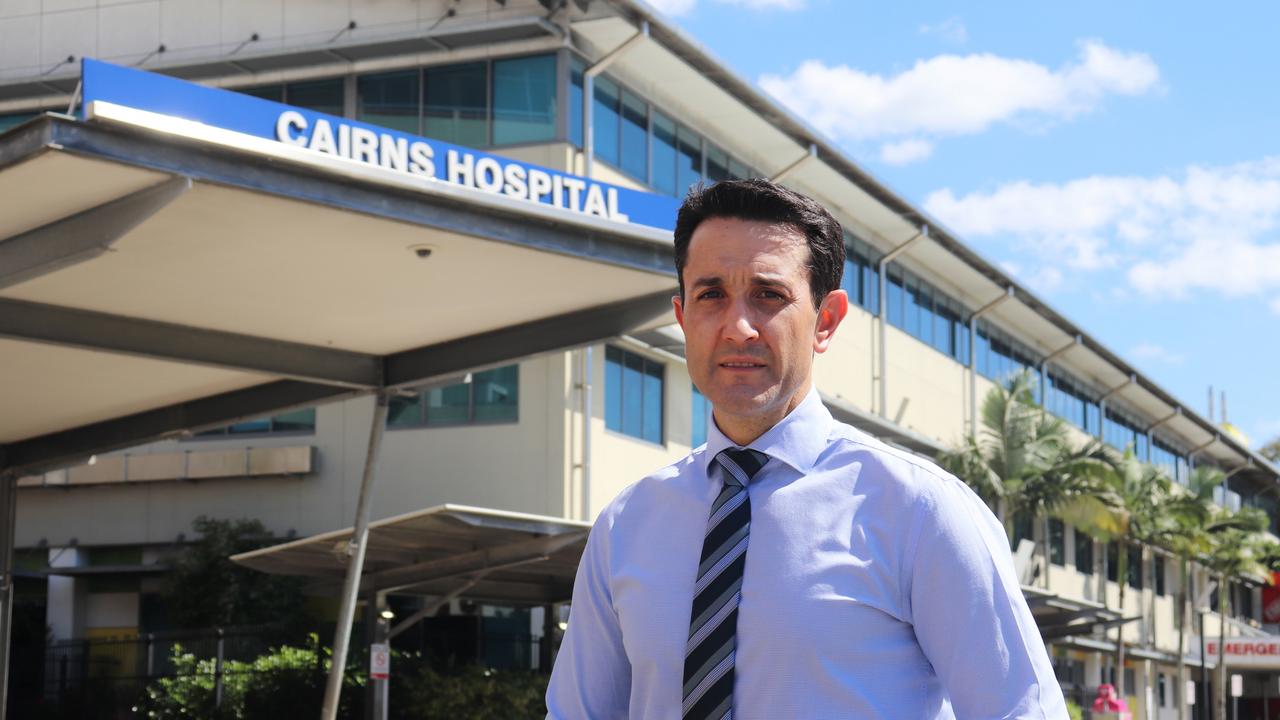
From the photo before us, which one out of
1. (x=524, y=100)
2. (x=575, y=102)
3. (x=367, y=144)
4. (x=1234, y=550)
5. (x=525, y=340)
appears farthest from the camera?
(x=1234, y=550)

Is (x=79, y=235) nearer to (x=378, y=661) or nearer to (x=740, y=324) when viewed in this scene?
(x=378, y=661)

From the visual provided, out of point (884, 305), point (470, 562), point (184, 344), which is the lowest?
point (470, 562)

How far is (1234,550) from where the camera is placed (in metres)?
54.0

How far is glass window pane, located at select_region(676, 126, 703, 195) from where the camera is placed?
1107 inches

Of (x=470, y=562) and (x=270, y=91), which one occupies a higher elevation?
(x=270, y=91)

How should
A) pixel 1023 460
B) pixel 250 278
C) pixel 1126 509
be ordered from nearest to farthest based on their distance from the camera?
1. pixel 250 278
2. pixel 1023 460
3. pixel 1126 509

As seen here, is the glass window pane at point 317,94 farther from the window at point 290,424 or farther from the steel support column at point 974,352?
the steel support column at point 974,352

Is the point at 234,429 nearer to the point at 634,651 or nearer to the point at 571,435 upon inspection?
the point at 571,435

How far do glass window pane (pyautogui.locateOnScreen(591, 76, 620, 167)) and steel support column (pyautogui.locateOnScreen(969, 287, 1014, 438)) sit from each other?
18.5m

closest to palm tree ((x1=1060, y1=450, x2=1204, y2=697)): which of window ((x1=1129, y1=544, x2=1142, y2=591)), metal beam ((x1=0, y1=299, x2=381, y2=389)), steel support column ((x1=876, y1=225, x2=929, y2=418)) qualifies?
window ((x1=1129, y1=544, x2=1142, y2=591))

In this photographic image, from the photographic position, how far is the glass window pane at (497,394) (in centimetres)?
2528

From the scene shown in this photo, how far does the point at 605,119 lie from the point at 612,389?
14.5 ft

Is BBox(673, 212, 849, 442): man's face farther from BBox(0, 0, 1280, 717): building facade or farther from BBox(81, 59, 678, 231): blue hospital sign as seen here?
BBox(0, 0, 1280, 717): building facade

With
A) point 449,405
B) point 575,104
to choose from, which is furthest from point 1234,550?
point 575,104
